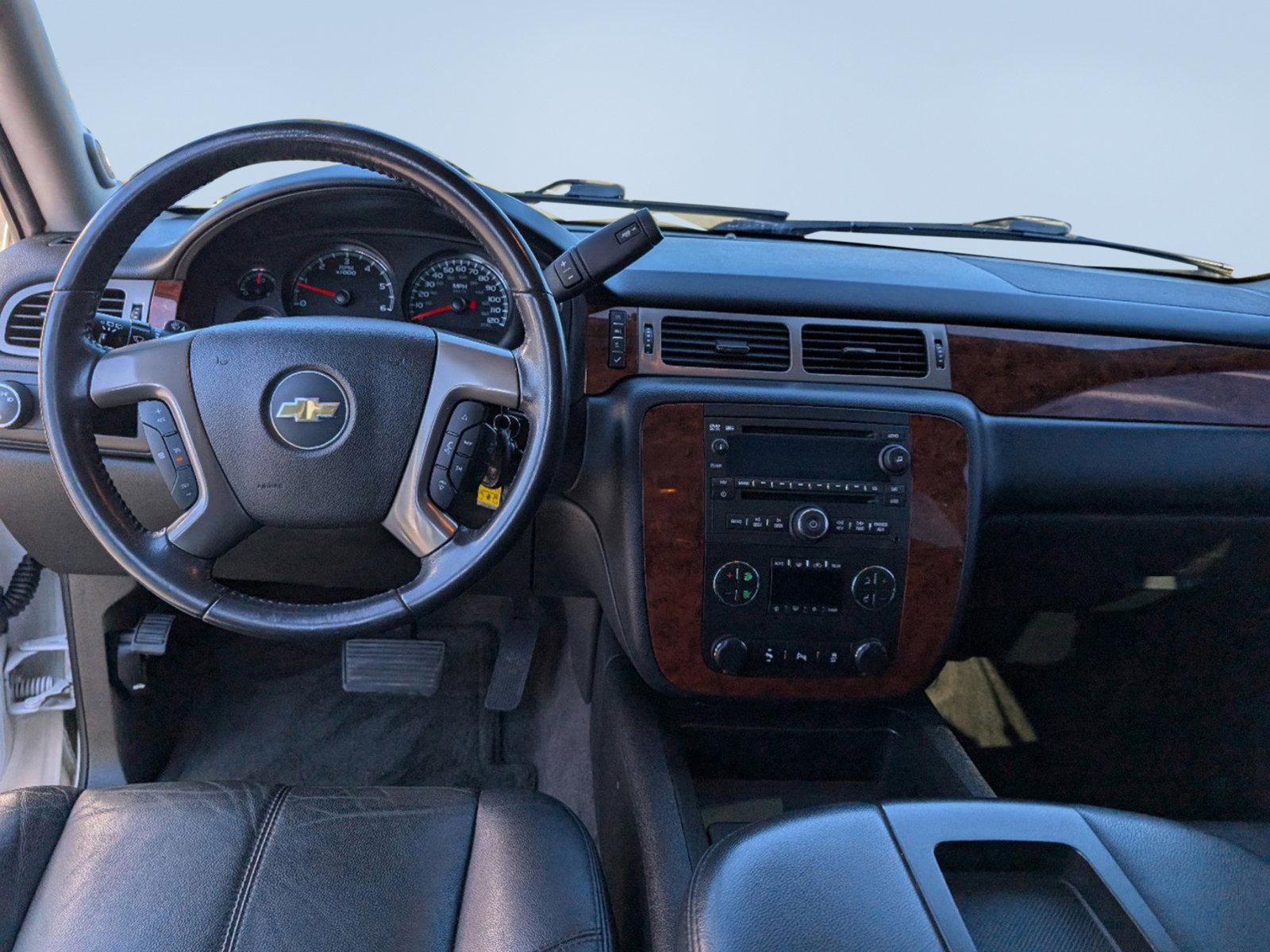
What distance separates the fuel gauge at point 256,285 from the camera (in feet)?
5.44

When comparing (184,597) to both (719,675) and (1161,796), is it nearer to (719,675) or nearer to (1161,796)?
(719,675)

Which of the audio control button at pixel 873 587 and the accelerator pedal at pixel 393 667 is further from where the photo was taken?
the accelerator pedal at pixel 393 667

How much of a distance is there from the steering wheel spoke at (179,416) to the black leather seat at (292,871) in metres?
0.34

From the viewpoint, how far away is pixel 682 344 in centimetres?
161

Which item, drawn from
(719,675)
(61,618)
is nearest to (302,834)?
(719,675)

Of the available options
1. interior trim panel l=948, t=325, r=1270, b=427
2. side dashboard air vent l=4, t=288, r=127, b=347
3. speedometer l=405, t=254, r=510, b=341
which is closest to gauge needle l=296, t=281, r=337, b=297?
speedometer l=405, t=254, r=510, b=341

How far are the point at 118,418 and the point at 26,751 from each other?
3.27 feet

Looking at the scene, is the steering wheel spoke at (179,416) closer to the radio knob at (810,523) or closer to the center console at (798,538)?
the center console at (798,538)

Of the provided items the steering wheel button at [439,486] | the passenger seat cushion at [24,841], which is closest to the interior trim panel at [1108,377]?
the steering wheel button at [439,486]

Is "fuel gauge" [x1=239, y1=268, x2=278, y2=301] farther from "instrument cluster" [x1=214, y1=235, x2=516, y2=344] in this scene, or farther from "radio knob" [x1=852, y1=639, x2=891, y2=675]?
"radio knob" [x1=852, y1=639, x2=891, y2=675]

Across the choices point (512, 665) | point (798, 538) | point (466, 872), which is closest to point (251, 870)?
point (466, 872)

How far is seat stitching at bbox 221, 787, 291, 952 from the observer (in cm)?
112

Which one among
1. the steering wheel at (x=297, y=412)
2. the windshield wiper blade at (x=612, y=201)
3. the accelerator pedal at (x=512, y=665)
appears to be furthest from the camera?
the accelerator pedal at (x=512, y=665)

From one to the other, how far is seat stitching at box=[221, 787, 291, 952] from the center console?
617mm
